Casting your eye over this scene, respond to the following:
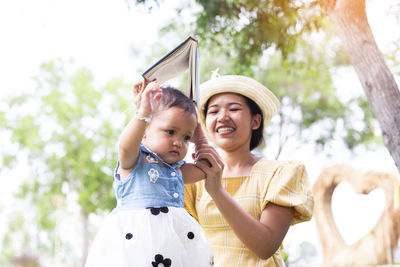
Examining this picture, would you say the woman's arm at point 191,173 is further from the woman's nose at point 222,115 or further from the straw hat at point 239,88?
the straw hat at point 239,88

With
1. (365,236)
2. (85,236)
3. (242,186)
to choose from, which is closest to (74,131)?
(85,236)

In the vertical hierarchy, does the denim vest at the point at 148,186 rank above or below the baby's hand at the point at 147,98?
below

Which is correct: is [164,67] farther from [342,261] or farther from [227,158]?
[342,261]

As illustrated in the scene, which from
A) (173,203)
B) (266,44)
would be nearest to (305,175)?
(173,203)

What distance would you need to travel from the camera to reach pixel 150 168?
1.86 meters

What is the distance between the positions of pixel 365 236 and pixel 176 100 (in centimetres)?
1117

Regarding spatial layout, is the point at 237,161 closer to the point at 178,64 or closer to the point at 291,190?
the point at 291,190

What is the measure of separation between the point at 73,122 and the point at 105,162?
191cm

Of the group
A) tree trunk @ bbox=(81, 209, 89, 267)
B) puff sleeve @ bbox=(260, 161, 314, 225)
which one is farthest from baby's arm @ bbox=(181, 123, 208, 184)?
tree trunk @ bbox=(81, 209, 89, 267)

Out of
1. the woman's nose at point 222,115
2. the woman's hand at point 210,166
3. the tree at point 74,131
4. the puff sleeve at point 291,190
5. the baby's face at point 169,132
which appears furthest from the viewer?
the tree at point 74,131

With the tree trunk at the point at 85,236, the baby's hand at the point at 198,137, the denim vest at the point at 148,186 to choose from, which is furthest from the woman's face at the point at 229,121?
the tree trunk at the point at 85,236

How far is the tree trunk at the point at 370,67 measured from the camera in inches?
108

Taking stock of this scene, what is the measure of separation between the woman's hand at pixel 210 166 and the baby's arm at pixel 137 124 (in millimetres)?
383

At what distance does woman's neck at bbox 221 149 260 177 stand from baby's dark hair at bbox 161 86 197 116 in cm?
68
